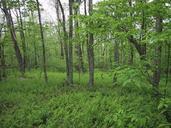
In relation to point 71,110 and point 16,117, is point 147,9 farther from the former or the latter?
point 16,117

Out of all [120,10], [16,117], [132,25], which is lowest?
[16,117]

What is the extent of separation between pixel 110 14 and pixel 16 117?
6.97 meters

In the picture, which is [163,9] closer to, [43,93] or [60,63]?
[43,93]

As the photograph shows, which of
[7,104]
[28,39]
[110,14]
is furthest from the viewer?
[28,39]

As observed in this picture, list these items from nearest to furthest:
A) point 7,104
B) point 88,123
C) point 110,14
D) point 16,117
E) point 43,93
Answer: point 110,14 < point 88,123 < point 16,117 < point 7,104 < point 43,93

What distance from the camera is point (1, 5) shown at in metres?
19.5

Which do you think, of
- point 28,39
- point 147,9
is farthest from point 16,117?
point 28,39

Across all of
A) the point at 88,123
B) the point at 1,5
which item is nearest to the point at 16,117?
the point at 88,123

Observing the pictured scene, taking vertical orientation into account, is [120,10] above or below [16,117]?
above

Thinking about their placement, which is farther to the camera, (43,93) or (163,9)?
(43,93)

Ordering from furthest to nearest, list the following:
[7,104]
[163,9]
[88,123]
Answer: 1. [7,104]
2. [88,123]
3. [163,9]

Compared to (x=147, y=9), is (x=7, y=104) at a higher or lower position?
lower

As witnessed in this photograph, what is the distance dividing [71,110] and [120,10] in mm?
5797

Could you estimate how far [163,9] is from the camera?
19.5 ft
